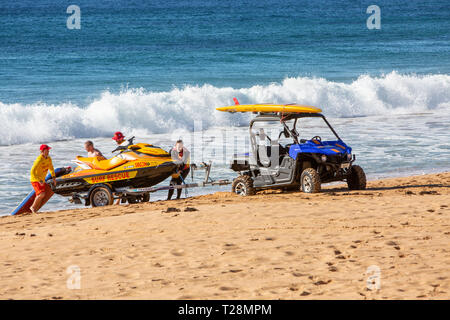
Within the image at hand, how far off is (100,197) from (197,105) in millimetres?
16419

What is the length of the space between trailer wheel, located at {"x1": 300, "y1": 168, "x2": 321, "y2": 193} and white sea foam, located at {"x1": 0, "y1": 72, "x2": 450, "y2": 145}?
12.4 meters

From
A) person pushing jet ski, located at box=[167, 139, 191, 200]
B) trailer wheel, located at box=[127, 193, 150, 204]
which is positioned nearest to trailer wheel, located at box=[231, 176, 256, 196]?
person pushing jet ski, located at box=[167, 139, 191, 200]

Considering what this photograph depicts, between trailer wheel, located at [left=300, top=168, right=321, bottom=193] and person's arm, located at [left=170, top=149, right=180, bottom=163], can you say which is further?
person's arm, located at [left=170, top=149, right=180, bottom=163]

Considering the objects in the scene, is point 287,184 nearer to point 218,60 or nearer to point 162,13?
point 218,60

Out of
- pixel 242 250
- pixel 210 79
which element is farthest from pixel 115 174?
pixel 210 79

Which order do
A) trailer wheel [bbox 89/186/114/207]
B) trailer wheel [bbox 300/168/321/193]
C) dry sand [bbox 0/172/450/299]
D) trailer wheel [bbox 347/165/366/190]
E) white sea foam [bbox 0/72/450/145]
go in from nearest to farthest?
dry sand [bbox 0/172/450/299]
trailer wheel [bbox 300/168/321/193]
trailer wheel [bbox 89/186/114/207]
trailer wheel [bbox 347/165/366/190]
white sea foam [bbox 0/72/450/145]

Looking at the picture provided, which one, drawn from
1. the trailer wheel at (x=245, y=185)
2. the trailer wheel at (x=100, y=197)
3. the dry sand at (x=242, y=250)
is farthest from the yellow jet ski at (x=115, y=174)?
the trailer wheel at (x=245, y=185)

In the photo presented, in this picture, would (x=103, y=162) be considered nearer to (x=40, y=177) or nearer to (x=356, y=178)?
(x=40, y=177)

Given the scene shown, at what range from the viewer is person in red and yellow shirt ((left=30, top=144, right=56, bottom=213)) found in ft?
41.8

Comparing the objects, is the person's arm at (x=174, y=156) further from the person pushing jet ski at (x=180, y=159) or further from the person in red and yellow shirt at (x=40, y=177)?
the person in red and yellow shirt at (x=40, y=177)

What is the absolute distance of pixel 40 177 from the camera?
42.2ft

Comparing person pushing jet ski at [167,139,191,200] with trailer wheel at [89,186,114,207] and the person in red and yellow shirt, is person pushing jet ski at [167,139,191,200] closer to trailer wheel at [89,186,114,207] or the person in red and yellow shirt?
trailer wheel at [89,186,114,207]

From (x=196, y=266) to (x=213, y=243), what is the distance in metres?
0.92

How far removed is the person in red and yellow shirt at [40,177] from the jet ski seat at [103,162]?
0.66 metres
